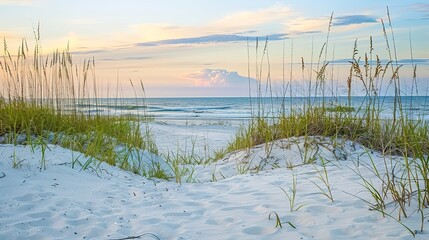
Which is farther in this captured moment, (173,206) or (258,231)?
(173,206)

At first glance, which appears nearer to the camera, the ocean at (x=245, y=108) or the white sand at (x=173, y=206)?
the white sand at (x=173, y=206)

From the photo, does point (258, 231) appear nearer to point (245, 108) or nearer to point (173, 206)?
point (173, 206)

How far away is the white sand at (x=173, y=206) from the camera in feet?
9.51

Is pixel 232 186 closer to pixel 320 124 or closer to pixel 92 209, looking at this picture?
pixel 92 209

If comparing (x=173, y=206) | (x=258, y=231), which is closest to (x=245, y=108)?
(x=173, y=206)

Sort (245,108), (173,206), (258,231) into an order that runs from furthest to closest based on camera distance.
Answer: (245,108) < (173,206) < (258,231)

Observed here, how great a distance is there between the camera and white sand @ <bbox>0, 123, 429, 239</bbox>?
290cm

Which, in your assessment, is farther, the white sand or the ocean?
the ocean

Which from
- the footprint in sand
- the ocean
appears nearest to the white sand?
the footprint in sand

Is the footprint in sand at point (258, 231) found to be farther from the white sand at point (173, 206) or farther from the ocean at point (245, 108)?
the ocean at point (245, 108)

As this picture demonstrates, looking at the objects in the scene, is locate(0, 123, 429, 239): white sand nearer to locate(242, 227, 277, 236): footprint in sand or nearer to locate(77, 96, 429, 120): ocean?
locate(242, 227, 277, 236): footprint in sand

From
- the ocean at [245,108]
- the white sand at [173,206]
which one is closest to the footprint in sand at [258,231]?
the white sand at [173,206]

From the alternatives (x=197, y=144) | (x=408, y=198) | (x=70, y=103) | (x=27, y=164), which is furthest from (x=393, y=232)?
(x=197, y=144)

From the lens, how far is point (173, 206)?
11.9 ft
